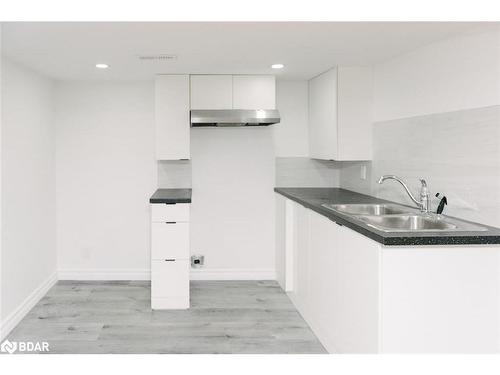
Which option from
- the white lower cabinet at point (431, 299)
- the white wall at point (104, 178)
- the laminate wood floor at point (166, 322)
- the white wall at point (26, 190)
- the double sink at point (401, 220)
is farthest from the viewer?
the white wall at point (104, 178)

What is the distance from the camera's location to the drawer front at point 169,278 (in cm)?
414

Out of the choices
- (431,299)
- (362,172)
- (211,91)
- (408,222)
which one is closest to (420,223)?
(408,222)

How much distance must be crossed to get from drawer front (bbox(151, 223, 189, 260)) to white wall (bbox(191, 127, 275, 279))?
0.96 meters

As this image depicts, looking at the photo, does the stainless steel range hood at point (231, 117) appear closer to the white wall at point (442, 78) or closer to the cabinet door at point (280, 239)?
the cabinet door at point (280, 239)

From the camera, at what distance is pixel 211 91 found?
4500 mm

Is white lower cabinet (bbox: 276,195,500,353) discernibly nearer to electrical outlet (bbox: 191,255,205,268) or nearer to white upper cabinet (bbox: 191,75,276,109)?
white upper cabinet (bbox: 191,75,276,109)

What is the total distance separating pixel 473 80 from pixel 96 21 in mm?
2224

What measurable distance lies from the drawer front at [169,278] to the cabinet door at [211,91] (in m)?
1.49

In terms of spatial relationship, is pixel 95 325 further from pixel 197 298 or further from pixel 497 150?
pixel 497 150

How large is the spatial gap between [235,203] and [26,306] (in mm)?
2210

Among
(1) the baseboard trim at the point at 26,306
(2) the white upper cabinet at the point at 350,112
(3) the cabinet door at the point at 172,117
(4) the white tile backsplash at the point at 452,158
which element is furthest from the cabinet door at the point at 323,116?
(1) the baseboard trim at the point at 26,306

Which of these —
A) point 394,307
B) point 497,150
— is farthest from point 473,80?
point 394,307

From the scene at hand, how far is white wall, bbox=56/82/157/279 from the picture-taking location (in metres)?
4.96

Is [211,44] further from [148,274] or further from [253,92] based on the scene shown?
[148,274]
